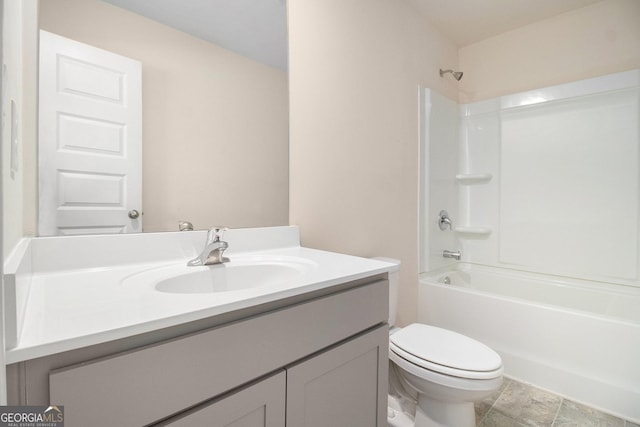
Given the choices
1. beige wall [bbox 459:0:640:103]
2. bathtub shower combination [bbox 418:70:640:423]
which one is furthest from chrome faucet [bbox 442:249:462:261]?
beige wall [bbox 459:0:640:103]

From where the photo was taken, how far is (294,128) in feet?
4.60

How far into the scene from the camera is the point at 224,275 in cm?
98

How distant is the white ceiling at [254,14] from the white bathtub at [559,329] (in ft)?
5.64

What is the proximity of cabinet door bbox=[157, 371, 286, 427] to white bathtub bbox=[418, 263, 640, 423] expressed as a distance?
1.57 metres

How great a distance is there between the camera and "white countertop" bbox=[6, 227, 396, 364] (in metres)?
0.44

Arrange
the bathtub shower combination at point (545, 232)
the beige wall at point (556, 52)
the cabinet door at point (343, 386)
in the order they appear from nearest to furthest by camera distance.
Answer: the cabinet door at point (343, 386) → the bathtub shower combination at point (545, 232) → the beige wall at point (556, 52)

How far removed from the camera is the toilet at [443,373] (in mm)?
1124

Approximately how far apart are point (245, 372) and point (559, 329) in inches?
70.6

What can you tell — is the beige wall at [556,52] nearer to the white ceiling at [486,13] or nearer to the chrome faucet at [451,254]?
the white ceiling at [486,13]

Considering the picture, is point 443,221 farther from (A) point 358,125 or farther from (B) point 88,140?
(B) point 88,140
